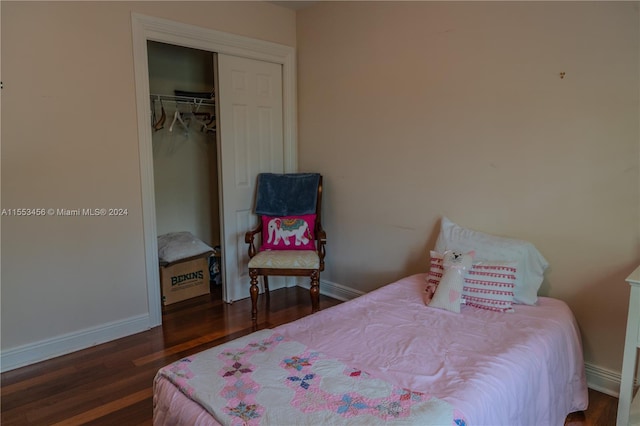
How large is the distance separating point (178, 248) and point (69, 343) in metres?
1.18

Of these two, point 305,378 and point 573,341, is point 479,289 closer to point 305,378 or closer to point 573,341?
point 573,341

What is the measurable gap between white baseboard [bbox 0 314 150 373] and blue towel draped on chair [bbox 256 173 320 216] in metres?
1.29

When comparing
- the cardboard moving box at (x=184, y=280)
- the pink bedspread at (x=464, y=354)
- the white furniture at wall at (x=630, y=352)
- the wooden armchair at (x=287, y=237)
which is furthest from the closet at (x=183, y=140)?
the white furniture at wall at (x=630, y=352)

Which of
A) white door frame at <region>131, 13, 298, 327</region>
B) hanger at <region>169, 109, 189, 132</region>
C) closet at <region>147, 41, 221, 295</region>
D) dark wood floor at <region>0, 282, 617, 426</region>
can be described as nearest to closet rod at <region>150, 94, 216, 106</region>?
closet at <region>147, 41, 221, 295</region>

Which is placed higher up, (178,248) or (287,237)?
(287,237)

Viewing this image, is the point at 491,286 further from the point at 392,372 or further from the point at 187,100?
the point at 187,100

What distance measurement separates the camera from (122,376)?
2.45 metres

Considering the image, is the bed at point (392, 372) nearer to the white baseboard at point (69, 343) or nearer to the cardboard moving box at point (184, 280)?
the white baseboard at point (69, 343)

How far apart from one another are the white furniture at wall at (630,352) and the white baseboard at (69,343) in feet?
9.42

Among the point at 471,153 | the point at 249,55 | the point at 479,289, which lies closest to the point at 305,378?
the point at 479,289

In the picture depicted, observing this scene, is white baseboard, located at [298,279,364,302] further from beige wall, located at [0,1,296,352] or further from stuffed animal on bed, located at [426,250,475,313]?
beige wall, located at [0,1,296,352]

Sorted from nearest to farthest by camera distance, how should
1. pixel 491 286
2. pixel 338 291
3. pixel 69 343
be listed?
1. pixel 491 286
2. pixel 69 343
3. pixel 338 291

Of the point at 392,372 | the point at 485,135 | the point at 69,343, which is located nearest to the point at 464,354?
the point at 392,372

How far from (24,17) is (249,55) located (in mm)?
1566
